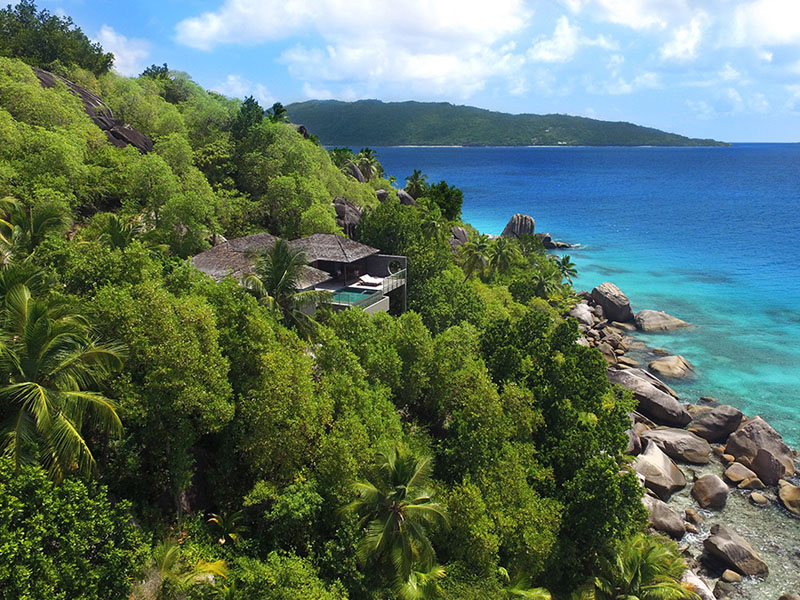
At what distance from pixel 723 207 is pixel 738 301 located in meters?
79.6

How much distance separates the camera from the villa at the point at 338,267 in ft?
96.5

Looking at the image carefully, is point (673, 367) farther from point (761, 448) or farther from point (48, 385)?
point (48, 385)

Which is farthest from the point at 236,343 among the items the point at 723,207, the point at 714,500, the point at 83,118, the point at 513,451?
the point at 723,207

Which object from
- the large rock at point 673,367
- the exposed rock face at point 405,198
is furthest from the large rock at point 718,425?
the exposed rock face at point 405,198

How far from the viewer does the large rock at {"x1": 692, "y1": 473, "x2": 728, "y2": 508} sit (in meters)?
28.6

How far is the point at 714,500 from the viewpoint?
28594 millimetres

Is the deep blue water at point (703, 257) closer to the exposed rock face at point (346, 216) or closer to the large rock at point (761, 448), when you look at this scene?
Result: the large rock at point (761, 448)

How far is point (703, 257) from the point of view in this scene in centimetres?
8338

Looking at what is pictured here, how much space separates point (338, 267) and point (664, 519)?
23061 millimetres

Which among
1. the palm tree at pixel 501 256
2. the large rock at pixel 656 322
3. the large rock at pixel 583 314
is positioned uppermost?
the palm tree at pixel 501 256

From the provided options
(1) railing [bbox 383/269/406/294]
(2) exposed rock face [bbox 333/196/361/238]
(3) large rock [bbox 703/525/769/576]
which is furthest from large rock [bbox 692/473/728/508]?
(2) exposed rock face [bbox 333/196/361/238]

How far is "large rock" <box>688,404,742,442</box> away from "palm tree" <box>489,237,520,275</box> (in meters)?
23.2

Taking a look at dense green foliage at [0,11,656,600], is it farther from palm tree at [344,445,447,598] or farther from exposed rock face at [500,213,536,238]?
exposed rock face at [500,213,536,238]

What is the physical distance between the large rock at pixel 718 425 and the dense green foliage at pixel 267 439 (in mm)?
13084
